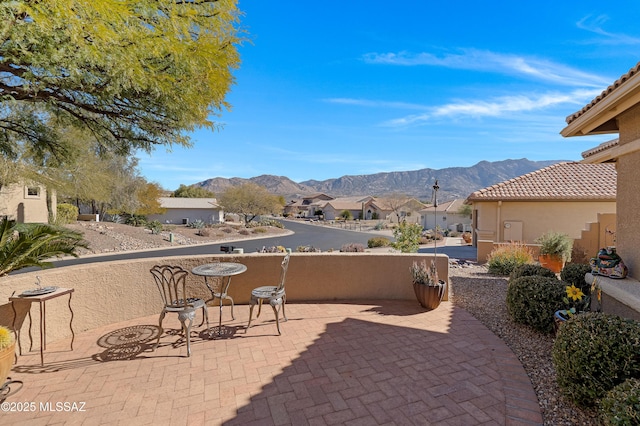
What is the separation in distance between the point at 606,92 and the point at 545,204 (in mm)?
11772

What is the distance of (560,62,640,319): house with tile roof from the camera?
11.8 feet

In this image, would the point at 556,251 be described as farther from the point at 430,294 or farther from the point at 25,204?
the point at 25,204

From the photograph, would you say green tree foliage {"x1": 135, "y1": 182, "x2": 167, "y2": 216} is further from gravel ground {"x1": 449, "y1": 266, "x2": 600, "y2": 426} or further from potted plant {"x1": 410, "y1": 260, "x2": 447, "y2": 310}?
potted plant {"x1": 410, "y1": 260, "x2": 447, "y2": 310}

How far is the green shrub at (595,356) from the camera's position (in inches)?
96.0

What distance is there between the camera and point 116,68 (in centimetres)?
329

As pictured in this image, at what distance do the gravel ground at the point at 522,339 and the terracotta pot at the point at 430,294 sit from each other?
25.7 inches

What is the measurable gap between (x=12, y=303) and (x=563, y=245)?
42.4ft

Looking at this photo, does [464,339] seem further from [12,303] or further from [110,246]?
[110,246]

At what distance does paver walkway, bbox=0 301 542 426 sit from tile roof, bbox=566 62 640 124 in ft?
11.9

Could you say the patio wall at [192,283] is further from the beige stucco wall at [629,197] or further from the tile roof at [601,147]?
the tile roof at [601,147]

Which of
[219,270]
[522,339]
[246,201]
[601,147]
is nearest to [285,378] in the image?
[219,270]

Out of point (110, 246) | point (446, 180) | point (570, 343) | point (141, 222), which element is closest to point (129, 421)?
point (570, 343)

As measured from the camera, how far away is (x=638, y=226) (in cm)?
409

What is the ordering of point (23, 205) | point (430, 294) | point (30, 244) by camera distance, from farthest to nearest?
point (23, 205)
point (430, 294)
point (30, 244)
